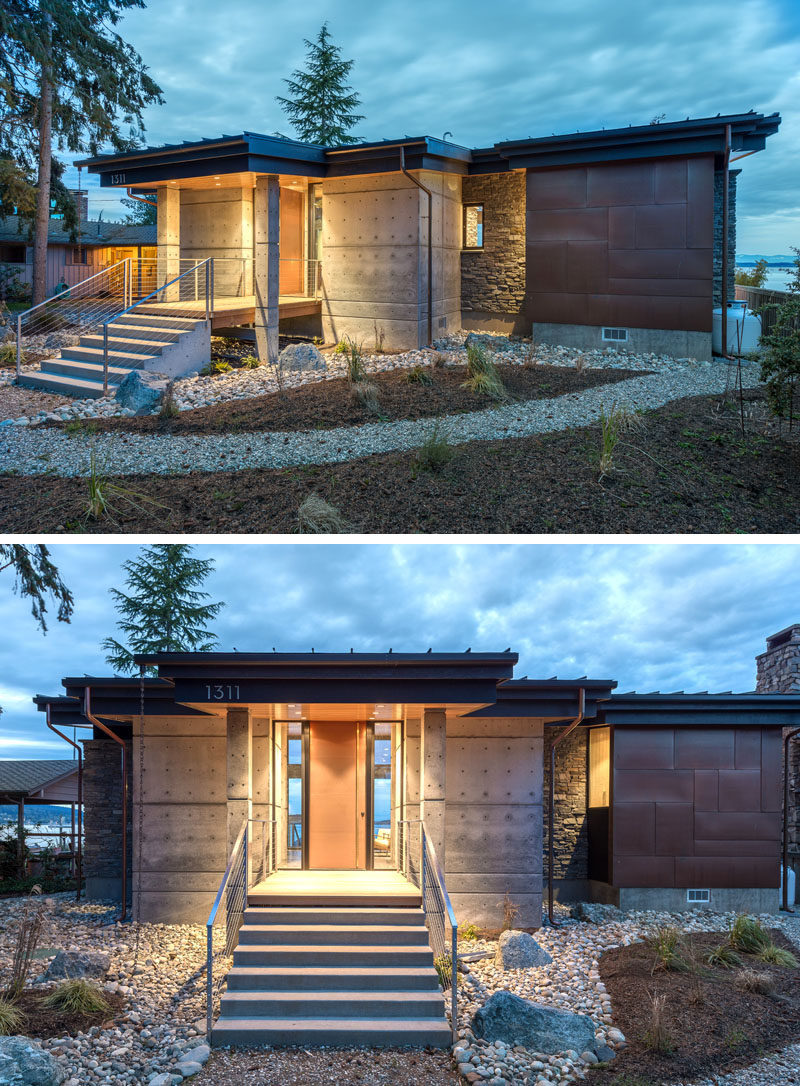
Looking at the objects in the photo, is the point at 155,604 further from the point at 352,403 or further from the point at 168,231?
the point at 352,403

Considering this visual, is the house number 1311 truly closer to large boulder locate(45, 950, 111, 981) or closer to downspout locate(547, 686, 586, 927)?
large boulder locate(45, 950, 111, 981)

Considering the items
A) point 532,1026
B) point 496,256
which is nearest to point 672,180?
point 496,256

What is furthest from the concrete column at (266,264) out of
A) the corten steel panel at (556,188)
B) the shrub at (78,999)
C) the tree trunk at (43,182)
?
the shrub at (78,999)

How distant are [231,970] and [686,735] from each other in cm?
679

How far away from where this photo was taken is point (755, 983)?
7574mm

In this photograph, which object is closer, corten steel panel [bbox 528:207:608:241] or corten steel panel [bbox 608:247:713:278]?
corten steel panel [bbox 608:247:713:278]

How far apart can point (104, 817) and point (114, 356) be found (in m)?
8.01

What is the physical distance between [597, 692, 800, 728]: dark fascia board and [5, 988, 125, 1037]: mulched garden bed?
6792 millimetres

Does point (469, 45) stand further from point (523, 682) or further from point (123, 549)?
point (523, 682)

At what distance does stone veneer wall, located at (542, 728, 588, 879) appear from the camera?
1216 cm

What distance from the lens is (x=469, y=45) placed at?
29156 millimetres

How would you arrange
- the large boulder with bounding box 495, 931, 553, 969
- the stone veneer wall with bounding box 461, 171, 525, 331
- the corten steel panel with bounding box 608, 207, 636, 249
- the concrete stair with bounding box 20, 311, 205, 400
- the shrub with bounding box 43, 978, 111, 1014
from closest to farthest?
the shrub with bounding box 43, 978, 111, 1014, the large boulder with bounding box 495, 931, 553, 969, the concrete stair with bounding box 20, 311, 205, 400, the corten steel panel with bounding box 608, 207, 636, 249, the stone veneer wall with bounding box 461, 171, 525, 331

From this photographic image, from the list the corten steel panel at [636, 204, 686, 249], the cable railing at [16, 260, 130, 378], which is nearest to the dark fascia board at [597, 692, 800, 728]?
the corten steel panel at [636, 204, 686, 249]

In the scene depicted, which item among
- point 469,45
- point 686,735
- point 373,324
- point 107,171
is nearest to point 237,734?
point 686,735
